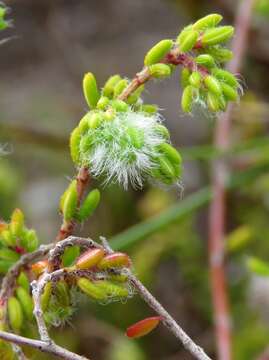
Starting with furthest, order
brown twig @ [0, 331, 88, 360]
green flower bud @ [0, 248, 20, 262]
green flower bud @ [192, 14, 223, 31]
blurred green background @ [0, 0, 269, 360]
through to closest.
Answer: blurred green background @ [0, 0, 269, 360] → green flower bud @ [0, 248, 20, 262] → green flower bud @ [192, 14, 223, 31] → brown twig @ [0, 331, 88, 360]

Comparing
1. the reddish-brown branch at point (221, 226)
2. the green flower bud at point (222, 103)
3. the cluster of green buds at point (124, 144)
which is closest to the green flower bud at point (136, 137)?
the cluster of green buds at point (124, 144)

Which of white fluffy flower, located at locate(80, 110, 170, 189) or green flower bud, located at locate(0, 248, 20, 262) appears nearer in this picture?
white fluffy flower, located at locate(80, 110, 170, 189)

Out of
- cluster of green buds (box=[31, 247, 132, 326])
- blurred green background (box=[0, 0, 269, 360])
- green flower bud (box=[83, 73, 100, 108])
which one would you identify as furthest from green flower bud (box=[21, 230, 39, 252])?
blurred green background (box=[0, 0, 269, 360])

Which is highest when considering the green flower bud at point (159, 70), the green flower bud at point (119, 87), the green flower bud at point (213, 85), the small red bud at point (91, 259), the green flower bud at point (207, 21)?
the green flower bud at point (207, 21)

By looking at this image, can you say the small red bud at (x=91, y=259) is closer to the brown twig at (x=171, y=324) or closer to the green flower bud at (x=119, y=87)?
the brown twig at (x=171, y=324)

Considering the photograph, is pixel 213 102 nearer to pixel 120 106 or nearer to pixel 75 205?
pixel 120 106

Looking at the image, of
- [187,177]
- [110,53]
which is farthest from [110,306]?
[110,53]

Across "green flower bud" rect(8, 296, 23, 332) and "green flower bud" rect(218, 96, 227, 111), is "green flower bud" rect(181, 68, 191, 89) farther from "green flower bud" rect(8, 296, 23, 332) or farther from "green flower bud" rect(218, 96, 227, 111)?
"green flower bud" rect(8, 296, 23, 332)

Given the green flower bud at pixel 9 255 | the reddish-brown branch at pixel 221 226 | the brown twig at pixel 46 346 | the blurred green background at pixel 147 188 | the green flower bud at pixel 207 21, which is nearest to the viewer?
the brown twig at pixel 46 346
